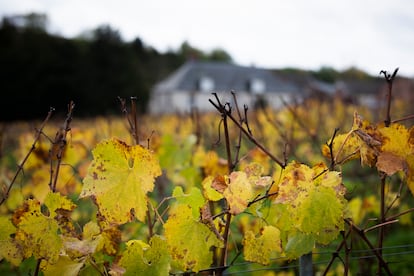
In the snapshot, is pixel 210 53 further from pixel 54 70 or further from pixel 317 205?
pixel 317 205

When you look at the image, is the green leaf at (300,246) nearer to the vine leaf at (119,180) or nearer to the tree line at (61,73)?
the vine leaf at (119,180)

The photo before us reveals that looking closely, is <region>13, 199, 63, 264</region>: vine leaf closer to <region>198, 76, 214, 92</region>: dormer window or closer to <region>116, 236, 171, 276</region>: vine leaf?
<region>116, 236, 171, 276</region>: vine leaf

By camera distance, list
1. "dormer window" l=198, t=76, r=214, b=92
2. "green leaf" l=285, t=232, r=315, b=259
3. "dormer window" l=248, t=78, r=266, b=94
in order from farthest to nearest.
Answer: "dormer window" l=248, t=78, r=266, b=94, "dormer window" l=198, t=76, r=214, b=92, "green leaf" l=285, t=232, r=315, b=259

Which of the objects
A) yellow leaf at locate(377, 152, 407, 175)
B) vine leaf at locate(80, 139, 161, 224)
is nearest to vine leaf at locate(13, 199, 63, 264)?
vine leaf at locate(80, 139, 161, 224)

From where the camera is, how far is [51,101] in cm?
2752

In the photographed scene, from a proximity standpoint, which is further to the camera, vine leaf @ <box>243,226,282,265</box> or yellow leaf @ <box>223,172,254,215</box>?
vine leaf @ <box>243,226,282,265</box>

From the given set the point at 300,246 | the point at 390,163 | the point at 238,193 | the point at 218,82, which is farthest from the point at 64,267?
the point at 218,82

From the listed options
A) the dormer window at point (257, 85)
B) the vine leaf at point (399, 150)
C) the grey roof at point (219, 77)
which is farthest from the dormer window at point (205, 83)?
the vine leaf at point (399, 150)

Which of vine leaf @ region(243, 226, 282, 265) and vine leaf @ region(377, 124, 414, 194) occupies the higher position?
vine leaf @ region(377, 124, 414, 194)

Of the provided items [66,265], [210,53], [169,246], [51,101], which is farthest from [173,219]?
[210,53]

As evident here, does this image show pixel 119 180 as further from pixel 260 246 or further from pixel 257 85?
pixel 257 85

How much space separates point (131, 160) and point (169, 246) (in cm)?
25

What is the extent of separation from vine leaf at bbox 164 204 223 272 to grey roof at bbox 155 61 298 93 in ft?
131

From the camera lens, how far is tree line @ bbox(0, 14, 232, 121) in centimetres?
2688
